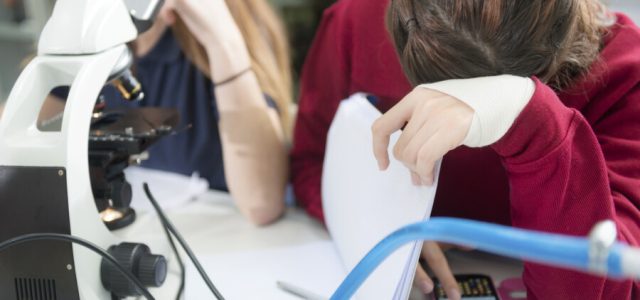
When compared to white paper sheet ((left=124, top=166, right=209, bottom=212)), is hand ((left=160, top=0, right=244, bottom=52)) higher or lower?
higher

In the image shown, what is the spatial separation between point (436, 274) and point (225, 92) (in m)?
0.43

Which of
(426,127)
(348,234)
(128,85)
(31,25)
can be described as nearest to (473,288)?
(348,234)

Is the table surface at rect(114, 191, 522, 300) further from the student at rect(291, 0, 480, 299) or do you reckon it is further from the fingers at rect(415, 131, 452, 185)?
the fingers at rect(415, 131, 452, 185)

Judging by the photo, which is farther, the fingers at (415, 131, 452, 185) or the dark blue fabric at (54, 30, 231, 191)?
the dark blue fabric at (54, 30, 231, 191)

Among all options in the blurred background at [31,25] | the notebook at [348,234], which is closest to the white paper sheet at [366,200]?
the notebook at [348,234]

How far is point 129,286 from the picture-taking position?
21.8 inches

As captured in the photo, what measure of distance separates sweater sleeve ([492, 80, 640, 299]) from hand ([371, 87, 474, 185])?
0.20 feet

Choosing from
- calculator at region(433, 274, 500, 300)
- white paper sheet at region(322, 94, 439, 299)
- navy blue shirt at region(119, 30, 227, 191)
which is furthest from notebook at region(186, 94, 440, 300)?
navy blue shirt at region(119, 30, 227, 191)

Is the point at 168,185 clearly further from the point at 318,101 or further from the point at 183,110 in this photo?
the point at 318,101

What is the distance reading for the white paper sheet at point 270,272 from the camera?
0.63 metres

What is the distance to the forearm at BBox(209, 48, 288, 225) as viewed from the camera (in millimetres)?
831

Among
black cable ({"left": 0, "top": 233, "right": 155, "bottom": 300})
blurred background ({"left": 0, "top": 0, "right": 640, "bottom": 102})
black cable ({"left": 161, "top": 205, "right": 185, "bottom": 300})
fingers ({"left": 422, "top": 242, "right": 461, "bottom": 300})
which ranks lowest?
blurred background ({"left": 0, "top": 0, "right": 640, "bottom": 102})

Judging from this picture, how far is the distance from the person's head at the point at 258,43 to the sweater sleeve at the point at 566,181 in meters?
0.53

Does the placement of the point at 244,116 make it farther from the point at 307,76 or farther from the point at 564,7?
the point at 564,7
